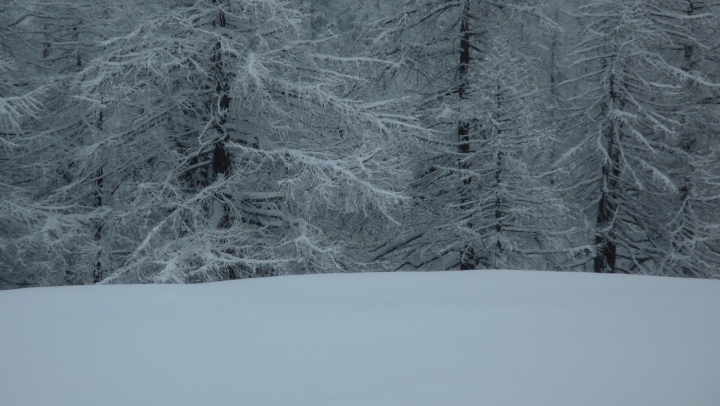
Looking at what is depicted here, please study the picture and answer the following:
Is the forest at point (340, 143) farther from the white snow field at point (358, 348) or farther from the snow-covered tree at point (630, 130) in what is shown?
the white snow field at point (358, 348)

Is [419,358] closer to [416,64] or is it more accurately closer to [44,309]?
[44,309]

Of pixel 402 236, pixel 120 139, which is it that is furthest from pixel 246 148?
pixel 402 236

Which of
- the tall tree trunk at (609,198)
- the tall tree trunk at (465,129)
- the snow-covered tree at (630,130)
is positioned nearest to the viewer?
the tall tree trunk at (465,129)

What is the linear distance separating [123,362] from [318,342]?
0.79 metres

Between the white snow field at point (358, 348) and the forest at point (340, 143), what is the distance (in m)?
4.60

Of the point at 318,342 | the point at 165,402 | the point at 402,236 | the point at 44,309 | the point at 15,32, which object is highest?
the point at 15,32

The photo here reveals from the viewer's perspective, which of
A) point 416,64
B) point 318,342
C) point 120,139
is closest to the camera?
point 318,342

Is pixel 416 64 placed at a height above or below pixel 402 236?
→ above

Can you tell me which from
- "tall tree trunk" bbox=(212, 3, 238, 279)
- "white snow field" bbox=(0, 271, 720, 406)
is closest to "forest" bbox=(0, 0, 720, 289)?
"tall tree trunk" bbox=(212, 3, 238, 279)

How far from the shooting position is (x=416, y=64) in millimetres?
11148

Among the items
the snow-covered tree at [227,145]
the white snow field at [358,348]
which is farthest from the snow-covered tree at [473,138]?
the white snow field at [358,348]

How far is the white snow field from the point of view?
57.8 inches

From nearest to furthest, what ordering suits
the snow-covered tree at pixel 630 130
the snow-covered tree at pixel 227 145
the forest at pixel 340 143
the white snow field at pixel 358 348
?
the white snow field at pixel 358 348, the snow-covered tree at pixel 227 145, the forest at pixel 340 143, the snow-covered tree at pixel 630 130

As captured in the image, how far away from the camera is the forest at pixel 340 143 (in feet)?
25.0
